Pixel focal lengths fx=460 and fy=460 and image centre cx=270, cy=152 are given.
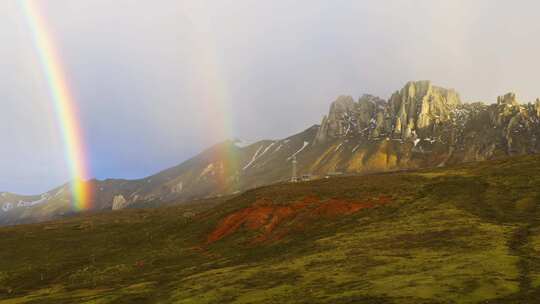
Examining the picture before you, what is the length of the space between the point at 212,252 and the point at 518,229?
2048 inches

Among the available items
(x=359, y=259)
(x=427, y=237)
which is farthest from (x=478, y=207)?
(x=359, y=259)

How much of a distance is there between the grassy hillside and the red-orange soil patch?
276 millimetres

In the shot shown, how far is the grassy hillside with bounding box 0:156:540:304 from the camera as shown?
44.3 m

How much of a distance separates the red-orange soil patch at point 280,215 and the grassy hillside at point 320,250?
0.90ft

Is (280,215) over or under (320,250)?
over

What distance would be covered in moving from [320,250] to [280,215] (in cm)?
3504

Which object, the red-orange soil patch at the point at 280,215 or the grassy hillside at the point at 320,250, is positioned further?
the red-orange soil patch at the point at 280,215

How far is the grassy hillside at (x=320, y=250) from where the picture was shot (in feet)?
145

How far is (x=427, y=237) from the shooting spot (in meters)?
68.9

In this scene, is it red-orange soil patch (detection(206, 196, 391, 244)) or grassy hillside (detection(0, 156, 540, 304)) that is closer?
grassy hillside (detection(0, 156, 540, 304))

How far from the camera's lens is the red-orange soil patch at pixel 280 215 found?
323ft

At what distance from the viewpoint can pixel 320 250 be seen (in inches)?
2790

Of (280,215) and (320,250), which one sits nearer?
(320,250)

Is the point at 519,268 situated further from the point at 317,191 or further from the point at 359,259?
the point at 317,191
